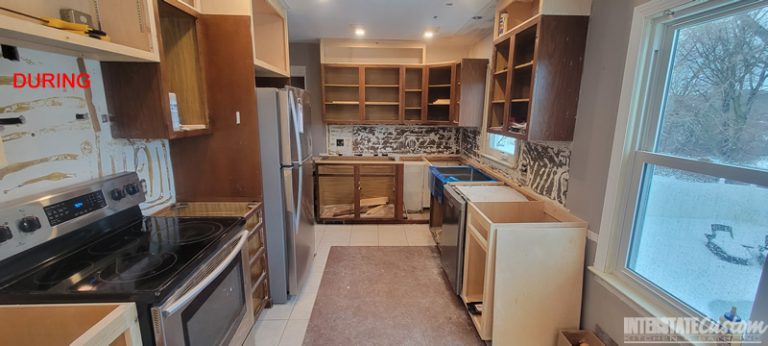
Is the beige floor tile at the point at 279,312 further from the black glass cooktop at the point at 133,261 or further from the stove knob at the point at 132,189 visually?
the stove knob at the point at 132,189

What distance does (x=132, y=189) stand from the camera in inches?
63.4

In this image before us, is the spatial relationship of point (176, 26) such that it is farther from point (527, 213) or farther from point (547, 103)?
point (527, 213)

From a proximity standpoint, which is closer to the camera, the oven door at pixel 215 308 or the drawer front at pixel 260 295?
the oven door at pixel 215 308

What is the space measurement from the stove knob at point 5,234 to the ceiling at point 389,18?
230cm

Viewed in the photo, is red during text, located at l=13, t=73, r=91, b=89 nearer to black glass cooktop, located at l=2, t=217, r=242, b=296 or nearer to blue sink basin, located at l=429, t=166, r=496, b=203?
black glass cooktop, located at l=2, t=217, r=242, b=296

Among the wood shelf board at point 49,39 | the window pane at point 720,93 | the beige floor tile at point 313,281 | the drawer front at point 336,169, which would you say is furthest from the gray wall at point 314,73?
the window pane at point 720,93

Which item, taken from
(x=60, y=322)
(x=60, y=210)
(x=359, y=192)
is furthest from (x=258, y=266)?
(x=359, y=192)

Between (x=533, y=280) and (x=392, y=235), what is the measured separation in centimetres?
214

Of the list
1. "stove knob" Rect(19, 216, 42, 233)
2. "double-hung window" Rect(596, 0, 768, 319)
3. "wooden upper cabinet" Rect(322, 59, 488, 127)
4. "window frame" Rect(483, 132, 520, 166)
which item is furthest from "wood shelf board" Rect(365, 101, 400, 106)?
"stove knob" Rect(19, 216, 42, 233)

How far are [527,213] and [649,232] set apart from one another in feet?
2.57

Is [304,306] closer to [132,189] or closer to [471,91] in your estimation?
[132,189]

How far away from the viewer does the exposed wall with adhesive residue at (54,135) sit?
1.17 m

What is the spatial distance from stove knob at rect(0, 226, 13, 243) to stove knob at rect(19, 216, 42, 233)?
0.12ft

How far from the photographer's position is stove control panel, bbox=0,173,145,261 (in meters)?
1.07
